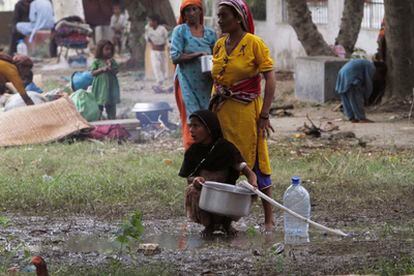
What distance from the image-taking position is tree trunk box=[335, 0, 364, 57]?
19.0 m

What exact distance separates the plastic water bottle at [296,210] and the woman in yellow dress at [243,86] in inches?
10.8

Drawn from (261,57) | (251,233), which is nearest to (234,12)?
(261,57)

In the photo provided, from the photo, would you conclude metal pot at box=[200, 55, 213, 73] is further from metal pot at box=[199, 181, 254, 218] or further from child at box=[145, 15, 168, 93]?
child at box=[145, 15, 168, 93]

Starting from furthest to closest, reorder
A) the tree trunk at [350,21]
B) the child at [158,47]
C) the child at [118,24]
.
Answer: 1. the child at [118,24]
2. the child at [158,47]
3. the tree trunk at [350,21]

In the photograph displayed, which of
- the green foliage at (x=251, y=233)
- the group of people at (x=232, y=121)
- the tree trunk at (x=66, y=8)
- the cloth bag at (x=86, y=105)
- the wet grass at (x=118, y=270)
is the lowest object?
the tree trunk at (x=66, y=8)

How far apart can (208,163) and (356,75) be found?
24.9ft

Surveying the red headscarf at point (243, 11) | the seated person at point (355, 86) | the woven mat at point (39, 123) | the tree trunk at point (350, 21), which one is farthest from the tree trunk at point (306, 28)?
the red headscarf at point (243, 11)

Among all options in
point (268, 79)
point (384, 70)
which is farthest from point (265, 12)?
point (268, 79)

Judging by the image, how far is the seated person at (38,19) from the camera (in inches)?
1148

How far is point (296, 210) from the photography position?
7.32 meters

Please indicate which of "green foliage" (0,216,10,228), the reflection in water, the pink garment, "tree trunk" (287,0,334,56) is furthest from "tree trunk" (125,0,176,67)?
the reflection in water

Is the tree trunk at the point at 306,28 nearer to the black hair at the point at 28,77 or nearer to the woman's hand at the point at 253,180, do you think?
the black hair at the point at 28,77

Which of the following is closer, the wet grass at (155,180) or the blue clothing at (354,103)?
the wet grass at (155,180)

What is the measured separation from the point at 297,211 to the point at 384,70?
29.4ft
